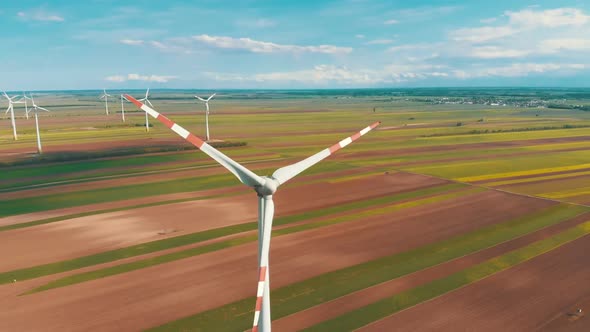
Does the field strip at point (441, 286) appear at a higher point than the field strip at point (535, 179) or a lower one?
lower

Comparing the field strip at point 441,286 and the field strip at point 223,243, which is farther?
the field strip at point 223,243

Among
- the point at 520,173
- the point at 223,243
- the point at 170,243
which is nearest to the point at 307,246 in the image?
the point at 223,243

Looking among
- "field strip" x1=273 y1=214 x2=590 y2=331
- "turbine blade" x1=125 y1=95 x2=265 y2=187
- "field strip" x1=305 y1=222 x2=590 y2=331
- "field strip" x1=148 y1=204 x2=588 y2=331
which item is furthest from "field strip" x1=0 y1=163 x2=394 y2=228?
"turbine blade" x1=125 y1=95 x2=265 y2=187

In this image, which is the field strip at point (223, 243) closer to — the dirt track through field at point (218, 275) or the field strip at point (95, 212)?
the dirt track through field at point (218, 275)

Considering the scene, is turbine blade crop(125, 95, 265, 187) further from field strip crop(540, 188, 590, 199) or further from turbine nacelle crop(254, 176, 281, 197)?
field strip crop(540, 188, 590, 199)

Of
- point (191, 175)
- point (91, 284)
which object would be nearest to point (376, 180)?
point (191, 175)

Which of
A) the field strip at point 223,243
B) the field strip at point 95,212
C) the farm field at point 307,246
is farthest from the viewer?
the field strip at point 95,212

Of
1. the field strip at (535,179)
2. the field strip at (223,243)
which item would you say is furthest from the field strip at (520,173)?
the field strip at (223,243)

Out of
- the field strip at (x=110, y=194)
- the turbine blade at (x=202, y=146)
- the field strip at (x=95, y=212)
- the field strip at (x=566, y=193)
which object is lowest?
the field strip at (x=95, y=212)
